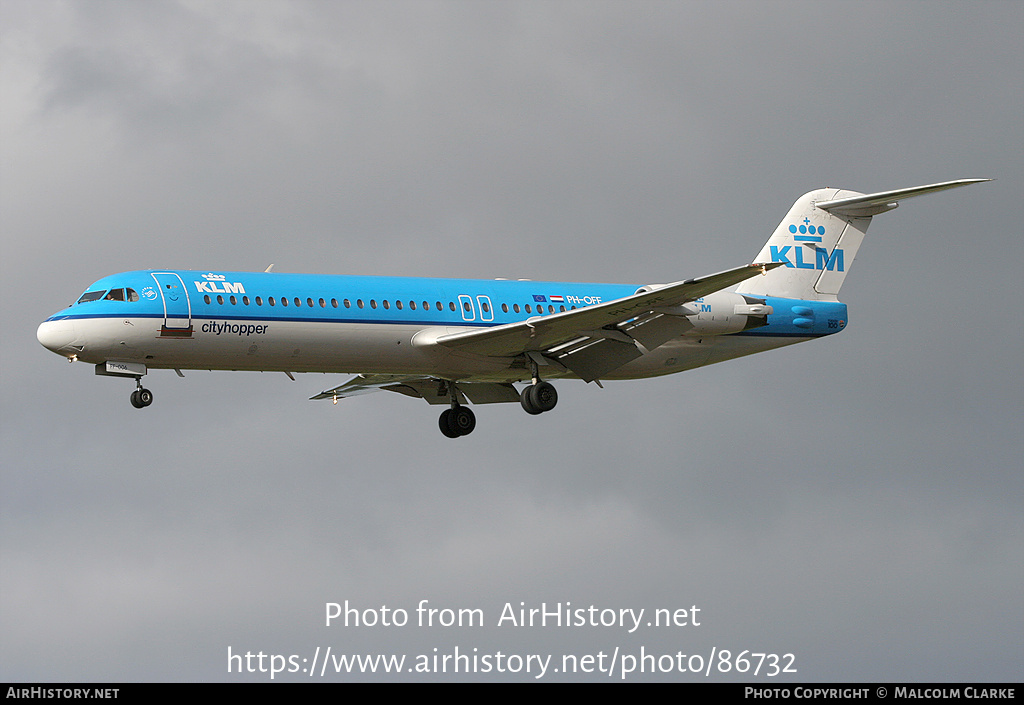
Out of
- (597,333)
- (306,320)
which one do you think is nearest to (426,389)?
(597,333)

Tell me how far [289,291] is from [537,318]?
6532mm

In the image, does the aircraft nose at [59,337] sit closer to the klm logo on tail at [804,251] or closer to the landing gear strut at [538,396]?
the landing gear strut at [538,396]

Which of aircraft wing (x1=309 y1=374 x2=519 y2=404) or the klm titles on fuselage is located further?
aircraft wing (x1=309 y1=374 x2=519 y2=404)

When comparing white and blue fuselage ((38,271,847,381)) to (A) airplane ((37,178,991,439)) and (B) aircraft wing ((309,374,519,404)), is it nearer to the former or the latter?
(A) airplane ((37,178,991,439))

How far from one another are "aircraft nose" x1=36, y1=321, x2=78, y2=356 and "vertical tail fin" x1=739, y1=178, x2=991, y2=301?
20371mm

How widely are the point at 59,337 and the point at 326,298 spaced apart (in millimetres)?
6687

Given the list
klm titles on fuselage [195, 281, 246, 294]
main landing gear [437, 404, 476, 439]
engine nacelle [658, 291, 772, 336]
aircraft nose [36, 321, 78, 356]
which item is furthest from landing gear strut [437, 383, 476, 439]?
aircraft nose [36, 321, 78, 356]

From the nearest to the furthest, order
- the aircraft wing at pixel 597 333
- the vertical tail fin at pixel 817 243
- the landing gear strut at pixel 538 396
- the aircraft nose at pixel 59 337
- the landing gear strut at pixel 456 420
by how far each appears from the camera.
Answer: the aircraft nose at pixel 59 337 → the aircraft wing at pixel 597 333 → the landing gear strut at pixel 538 396 → the landing gear strut at pixel 456 420 → the vertical tail fin at pixel 817 243

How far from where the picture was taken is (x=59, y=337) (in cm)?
3809

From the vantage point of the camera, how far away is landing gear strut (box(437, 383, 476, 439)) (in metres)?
46.4

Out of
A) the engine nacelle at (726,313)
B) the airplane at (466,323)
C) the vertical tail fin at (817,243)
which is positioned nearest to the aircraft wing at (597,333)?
the airplane at (466,323)

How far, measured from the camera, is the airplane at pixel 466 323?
38375 mm

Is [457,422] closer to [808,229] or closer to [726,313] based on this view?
[726,313]

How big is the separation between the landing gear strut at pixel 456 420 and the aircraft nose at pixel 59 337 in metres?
12.3
